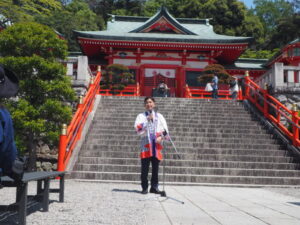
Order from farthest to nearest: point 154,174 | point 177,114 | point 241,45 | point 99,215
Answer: point 241,45 → point 177,114 → point 154,174 → point 99,215

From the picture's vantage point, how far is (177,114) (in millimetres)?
10984

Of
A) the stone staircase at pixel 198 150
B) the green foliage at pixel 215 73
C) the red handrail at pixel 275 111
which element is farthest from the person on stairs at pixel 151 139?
the green foliage at pixel 215 73

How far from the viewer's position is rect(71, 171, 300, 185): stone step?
6965 millimetres

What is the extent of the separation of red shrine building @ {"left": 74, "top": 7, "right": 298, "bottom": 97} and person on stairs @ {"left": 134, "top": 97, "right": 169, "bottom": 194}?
12.9 metres

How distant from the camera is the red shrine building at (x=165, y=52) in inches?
687

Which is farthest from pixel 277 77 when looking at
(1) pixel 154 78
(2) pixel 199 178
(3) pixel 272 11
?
(3) pixel 272 11

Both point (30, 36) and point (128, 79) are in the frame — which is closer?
point (30, 36)

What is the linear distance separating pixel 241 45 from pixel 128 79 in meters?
6.88

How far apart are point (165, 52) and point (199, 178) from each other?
13.2 meters

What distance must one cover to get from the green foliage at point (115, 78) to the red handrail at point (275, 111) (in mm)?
6341

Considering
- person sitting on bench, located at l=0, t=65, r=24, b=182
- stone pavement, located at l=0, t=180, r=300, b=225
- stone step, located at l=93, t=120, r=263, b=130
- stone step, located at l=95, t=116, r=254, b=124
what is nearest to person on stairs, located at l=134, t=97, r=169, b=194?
stone pavement, located at l=0, t=180, r=300, b=225

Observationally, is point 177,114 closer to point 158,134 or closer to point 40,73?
point 40,73

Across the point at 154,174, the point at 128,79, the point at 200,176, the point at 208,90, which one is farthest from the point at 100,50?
the point at 154,174

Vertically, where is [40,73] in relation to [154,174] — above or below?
above
